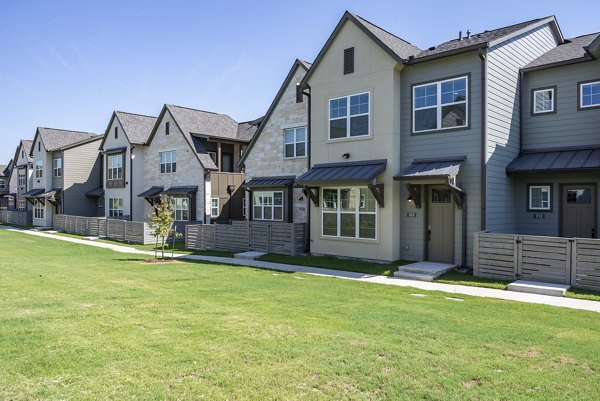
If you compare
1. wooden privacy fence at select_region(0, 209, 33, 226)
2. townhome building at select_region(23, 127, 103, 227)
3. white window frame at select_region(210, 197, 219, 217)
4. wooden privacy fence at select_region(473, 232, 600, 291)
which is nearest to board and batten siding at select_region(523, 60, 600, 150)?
wooden privacy fence at select_region(473, 232, 600, 291)

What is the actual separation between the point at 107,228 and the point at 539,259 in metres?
25.7

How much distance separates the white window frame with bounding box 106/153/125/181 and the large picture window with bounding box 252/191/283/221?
15079mm

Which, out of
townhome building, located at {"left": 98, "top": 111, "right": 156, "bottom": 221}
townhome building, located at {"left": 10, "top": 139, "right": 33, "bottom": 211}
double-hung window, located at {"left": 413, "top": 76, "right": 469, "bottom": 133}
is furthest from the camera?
townhome building, located at {"left": 10, "top": 139, "right": 33, "bottom": 211}

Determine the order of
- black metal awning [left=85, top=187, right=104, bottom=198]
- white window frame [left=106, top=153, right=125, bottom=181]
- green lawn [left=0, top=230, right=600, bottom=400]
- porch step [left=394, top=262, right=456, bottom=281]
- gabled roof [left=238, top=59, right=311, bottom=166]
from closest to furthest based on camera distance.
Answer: green lawn [left=0, top=230, right=600, bottom=400] → porch step [left=394, top=262, right=456, bottom=281] → gabled roof [left=238, top=59, right=311, bottom=166] → white window frame [left=106, top=153, right=125, bottom=181] → black metal awning [left=85, top=187, right=104, bottom=198]

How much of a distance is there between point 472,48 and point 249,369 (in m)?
12.4

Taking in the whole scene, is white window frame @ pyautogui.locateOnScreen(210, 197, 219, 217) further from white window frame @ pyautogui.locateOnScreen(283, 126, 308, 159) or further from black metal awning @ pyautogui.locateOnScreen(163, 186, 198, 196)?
white window frame @ pyautogui.locateOnScreen(283, 126, 308, 159)

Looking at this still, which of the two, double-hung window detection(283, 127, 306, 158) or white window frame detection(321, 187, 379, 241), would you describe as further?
double-hung window detection(283, 127, 306, 158)

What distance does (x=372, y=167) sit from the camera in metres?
15.3

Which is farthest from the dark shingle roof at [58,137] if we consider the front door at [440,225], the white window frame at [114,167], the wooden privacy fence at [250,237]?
the front door at [440,225]

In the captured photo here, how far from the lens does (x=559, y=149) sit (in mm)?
14742

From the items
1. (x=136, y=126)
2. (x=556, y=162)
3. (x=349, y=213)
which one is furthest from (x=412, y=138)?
(x=136, y=126)

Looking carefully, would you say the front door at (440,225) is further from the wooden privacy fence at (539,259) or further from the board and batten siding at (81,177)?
the board and batten siding at (81,177)

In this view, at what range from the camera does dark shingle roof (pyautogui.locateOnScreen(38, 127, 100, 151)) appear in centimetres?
3891

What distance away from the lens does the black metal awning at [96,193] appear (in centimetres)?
3641
